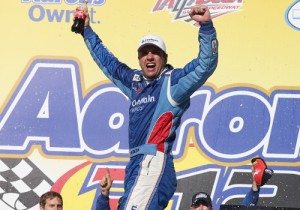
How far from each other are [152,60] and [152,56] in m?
0.02

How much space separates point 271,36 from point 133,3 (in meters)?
1.30

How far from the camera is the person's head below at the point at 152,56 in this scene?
520cm

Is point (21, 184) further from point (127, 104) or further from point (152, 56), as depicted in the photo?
point (152, 56)

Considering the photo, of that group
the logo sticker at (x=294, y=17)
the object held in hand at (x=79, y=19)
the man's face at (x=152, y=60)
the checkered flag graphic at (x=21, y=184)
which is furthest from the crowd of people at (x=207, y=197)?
the logo sticker at (x=294, y=17)

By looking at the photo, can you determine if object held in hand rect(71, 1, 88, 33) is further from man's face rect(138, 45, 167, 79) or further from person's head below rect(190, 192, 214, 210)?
person's head below rect(190, 192, 214, 210)

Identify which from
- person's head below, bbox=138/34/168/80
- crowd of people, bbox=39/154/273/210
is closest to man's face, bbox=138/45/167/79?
person's head below, bbox=138/34/168/80

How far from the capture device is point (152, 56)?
520 centimetres

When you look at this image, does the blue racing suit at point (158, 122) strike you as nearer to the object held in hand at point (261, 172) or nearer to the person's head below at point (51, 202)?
the person's head below at point (51, 202)

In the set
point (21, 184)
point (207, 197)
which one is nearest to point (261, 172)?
point (207, 197)

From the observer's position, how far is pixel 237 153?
805 cm

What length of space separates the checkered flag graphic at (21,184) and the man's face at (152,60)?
9.92ft

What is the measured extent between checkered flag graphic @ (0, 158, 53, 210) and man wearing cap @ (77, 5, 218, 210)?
9.47 ft

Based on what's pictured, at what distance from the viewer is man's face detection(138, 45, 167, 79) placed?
17.1 ft

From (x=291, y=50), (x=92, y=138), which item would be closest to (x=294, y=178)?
(x=291, y=50)
